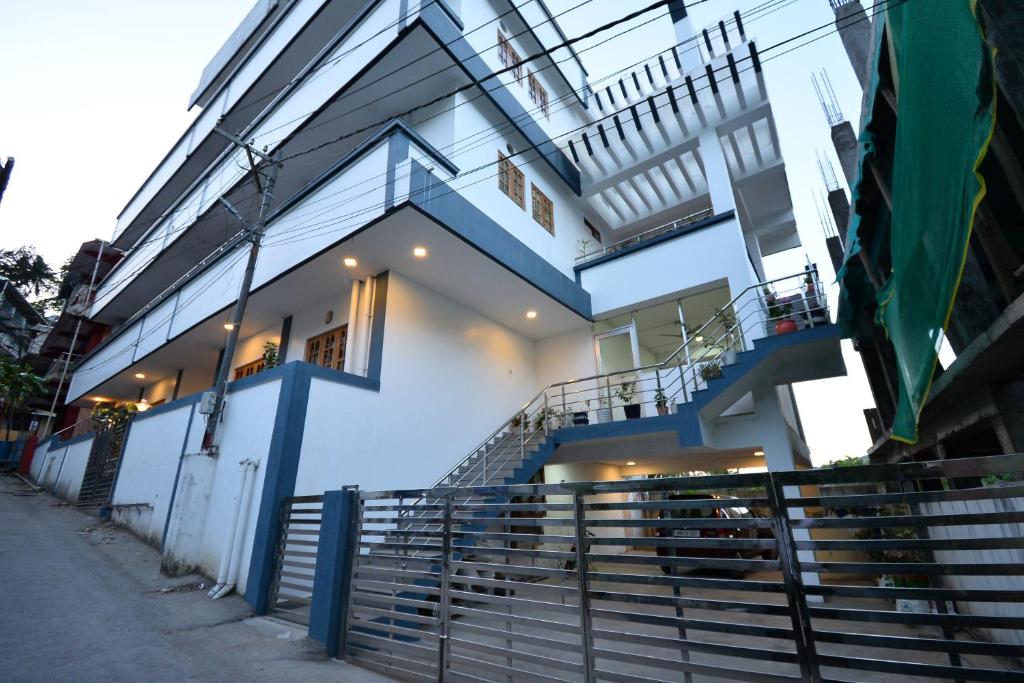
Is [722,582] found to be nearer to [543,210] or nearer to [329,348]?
[329,348]

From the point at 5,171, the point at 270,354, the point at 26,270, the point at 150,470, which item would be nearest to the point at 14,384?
the point at 26,270

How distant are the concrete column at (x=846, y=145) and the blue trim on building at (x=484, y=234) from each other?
226 inches

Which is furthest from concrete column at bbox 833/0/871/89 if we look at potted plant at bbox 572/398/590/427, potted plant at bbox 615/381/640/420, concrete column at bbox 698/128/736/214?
potted plant at bbox 572/398/590/427

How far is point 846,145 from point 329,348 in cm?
1053

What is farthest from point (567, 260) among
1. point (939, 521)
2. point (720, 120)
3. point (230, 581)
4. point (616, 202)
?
point (939, 521)

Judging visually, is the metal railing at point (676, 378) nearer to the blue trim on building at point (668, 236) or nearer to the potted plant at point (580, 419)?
the potted plant at point (580, 419)

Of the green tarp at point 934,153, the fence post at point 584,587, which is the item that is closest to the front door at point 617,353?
the green tarp at point 934,153

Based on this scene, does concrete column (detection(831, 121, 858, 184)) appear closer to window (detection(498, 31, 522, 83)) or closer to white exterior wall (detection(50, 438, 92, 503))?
window (detection(498, 31, 522, 83))

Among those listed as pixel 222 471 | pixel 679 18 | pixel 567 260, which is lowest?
pixel 222 471

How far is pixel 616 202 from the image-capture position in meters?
A: 15.8

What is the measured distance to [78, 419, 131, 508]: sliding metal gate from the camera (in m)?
11.6

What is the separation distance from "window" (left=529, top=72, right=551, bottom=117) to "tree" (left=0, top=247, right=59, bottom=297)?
34.9 m

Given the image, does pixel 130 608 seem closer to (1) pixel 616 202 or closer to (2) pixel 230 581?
(2) pixel 230 581

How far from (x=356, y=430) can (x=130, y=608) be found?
140 inches
